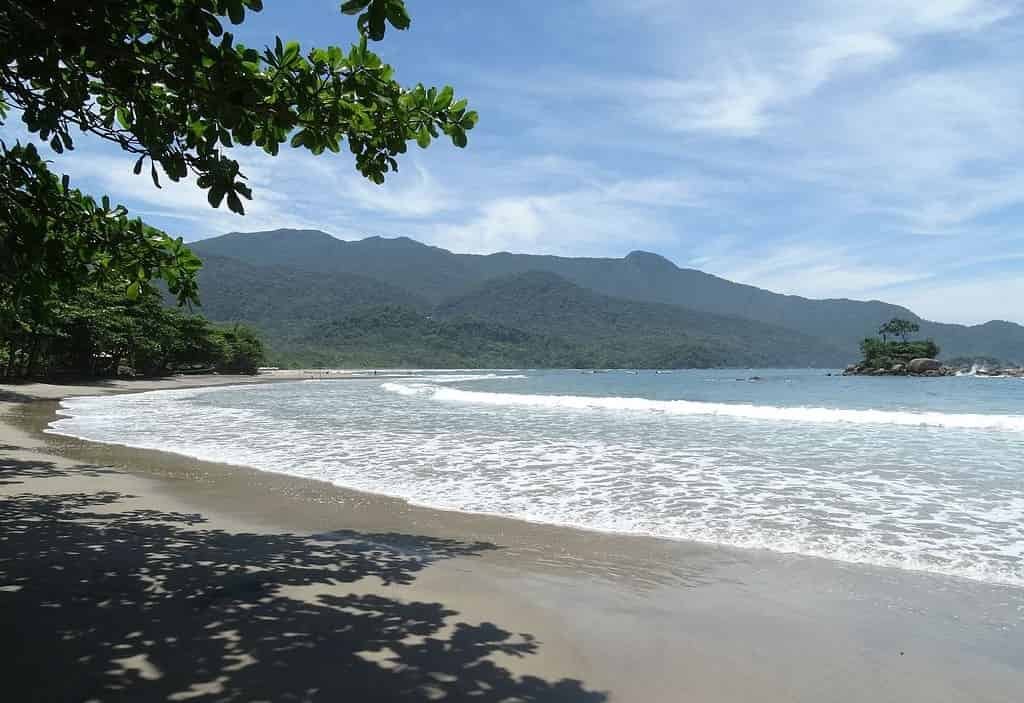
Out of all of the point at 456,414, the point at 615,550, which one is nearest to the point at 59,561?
the point at 615,550

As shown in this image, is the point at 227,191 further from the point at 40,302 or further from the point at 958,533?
the point at 958,533

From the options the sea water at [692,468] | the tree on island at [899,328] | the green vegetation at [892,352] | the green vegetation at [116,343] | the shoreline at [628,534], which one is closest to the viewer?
the shoreline at [628,534]

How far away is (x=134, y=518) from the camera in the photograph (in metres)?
7.05

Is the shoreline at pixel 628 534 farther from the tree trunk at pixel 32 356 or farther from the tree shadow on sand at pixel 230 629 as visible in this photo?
the tree trunk at pixel 32 356

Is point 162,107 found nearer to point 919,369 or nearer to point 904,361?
point 919,369

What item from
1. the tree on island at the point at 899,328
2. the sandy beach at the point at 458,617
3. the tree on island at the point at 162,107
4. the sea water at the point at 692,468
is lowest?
the sea water at the point at 692,468

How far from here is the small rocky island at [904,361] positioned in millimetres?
93562

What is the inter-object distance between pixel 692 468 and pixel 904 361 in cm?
10536

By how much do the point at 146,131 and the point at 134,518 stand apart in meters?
5.08

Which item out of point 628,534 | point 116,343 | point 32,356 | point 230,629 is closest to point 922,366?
point 116,343

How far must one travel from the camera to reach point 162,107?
14.7 ft

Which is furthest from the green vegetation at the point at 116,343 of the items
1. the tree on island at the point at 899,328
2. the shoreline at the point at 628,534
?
the tree on island at the point at 899,328

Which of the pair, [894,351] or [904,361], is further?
[894,351]

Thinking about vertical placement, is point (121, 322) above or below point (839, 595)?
above
